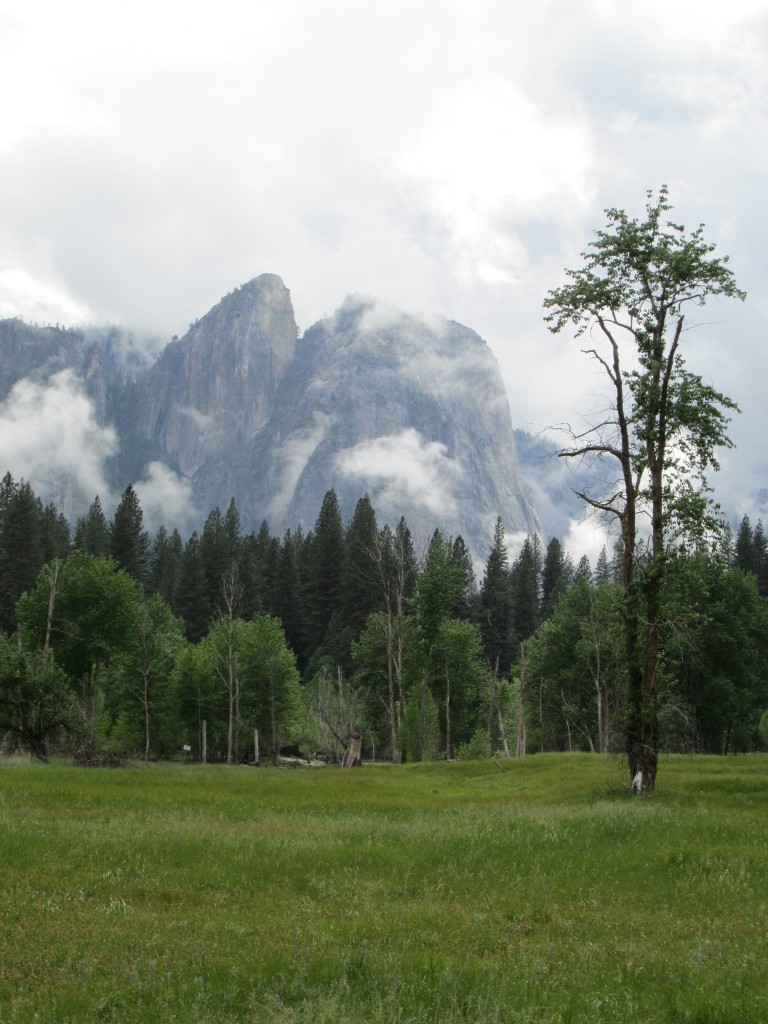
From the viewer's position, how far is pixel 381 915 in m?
11.7

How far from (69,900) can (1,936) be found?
7.36 ft

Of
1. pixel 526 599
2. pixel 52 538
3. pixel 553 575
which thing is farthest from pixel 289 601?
pixel 553 575

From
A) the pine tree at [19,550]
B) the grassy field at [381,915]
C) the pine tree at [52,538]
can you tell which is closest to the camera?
the grassy field at [381,915]

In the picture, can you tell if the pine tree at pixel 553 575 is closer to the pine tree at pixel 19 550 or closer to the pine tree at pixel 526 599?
the pine tree at pixel 526 599

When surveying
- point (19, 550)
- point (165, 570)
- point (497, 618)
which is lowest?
point (497, 618)

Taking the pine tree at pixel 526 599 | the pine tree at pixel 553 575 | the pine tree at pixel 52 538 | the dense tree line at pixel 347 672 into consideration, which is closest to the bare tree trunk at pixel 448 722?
the dense tree line at pixel 347 672

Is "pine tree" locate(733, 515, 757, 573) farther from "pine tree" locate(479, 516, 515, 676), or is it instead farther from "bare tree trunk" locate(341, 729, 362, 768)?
"bare tree trunk" locate(341, 729, 362, 768)

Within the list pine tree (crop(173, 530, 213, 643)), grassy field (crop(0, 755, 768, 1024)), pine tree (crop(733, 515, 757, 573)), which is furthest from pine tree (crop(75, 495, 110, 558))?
grassy field (crop(0, 755, 768, 1024))

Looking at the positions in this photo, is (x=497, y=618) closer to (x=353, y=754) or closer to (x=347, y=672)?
(x=347, y=672)

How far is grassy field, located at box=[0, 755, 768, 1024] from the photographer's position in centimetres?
818

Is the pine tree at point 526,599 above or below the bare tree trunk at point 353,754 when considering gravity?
above

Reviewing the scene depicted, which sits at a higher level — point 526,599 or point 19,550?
point 19,550

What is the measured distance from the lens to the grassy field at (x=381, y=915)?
818 cm

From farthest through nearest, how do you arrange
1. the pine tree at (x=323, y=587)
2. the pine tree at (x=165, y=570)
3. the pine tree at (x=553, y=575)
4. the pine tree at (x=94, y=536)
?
the pine tree at (x=553, y=575) < the pine tree at (x=165, y=570) < the pine tree at (x=94, y=536) < the pine tree at (x=323, y=587)
